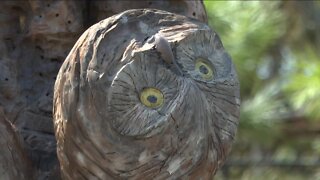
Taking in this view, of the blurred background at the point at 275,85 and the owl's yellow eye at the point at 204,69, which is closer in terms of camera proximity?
the owl's yellow eye at the point at 204,69

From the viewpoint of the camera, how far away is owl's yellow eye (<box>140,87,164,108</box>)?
125 cm

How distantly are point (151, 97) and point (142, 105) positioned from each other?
19 mm

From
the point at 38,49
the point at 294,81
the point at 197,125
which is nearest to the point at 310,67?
the point at 294,81

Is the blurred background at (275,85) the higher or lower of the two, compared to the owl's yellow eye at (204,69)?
lower

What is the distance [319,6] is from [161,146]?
2.99m

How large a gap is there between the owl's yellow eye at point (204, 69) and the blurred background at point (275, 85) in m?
2.07

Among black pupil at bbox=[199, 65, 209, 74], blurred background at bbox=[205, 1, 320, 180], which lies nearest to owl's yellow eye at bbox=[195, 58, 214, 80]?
black pupil at bbox=[199, 65, 209, 74]

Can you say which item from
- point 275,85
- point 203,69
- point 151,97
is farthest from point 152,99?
point 275,85

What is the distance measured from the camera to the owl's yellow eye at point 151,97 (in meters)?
1.25

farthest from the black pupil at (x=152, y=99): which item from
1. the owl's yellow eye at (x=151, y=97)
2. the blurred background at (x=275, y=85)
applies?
the blurred background at (x=275, y=85)

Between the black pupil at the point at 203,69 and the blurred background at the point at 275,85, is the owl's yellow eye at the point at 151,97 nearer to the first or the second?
the black pupil at the point at 203,69

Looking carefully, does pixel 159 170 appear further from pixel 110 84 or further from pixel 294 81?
pixel 294 81

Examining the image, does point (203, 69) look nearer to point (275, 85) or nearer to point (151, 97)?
point (151, 97)

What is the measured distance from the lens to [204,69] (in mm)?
1310
